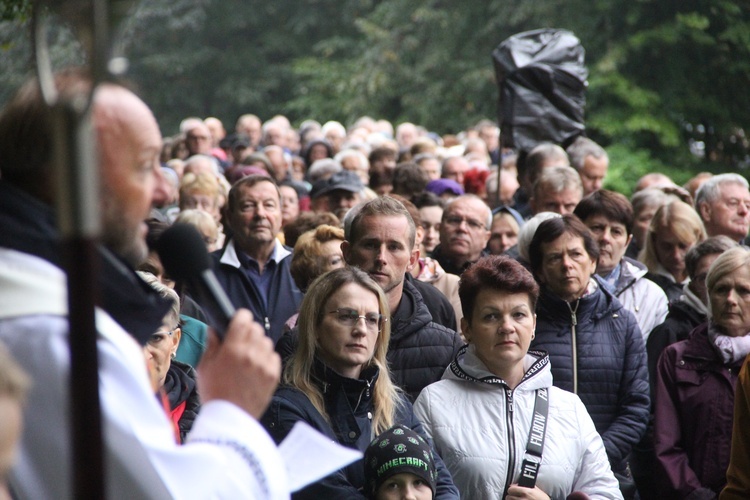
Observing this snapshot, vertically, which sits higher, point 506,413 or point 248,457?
point 248,457

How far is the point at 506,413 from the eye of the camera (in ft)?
15.5

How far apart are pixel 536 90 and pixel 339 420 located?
23.5ft

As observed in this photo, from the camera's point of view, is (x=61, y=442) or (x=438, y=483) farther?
(x=438, y=483)

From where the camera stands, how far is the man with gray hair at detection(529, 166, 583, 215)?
323 inches

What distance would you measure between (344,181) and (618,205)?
8.87 ft

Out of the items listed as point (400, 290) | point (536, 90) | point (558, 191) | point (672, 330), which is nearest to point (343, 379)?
point (400, 290)

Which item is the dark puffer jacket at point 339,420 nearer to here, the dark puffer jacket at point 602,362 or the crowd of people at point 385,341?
the crowd of people at point 385,341

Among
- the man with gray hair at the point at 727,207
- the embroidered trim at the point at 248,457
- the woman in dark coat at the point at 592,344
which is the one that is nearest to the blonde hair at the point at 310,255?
the woman in dark coat at the point at 592,344

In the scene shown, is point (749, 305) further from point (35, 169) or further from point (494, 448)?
point (35, 169)

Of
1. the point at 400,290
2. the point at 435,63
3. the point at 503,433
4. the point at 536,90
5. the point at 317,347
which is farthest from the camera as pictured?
the point at 435,63

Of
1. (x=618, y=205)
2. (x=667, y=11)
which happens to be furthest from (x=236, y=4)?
(x=618, y=205)

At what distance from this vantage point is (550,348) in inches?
223

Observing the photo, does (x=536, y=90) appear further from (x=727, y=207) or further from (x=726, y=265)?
(x=726, y=265)

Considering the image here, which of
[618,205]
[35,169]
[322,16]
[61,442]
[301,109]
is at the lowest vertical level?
[301,109]
